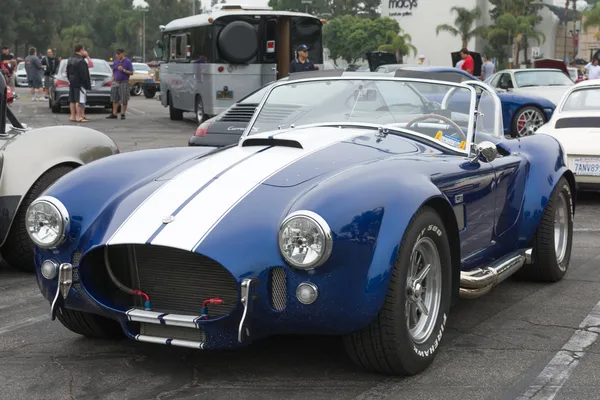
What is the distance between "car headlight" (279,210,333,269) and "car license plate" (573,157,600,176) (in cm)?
705

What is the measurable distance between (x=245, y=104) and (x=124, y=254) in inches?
351

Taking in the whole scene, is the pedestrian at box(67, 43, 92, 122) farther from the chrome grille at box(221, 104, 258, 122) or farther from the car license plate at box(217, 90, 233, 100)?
the chrome grille at box(221, 104, 258, 122)

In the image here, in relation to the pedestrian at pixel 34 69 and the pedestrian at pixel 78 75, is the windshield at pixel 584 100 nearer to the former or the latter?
the pedestrian at pixel 78 75

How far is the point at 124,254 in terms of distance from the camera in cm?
423

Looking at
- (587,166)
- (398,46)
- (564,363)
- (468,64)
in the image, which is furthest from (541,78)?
(398,46)

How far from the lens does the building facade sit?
9781cm

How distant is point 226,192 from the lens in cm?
436

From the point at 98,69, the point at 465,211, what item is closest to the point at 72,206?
the point at 465,211

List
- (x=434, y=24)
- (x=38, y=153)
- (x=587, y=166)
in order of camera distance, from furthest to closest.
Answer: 1. (x=434, y=24)
2. (x=587, y=166)
3. (x=38, y=153)

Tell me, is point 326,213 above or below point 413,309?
above

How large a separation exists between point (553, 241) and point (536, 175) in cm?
50

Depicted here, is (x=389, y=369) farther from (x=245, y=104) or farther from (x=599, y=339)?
(x=245, y=104)

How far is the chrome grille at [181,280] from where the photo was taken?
4016 mm

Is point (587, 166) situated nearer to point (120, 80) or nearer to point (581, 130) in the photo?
point (581, 130)
